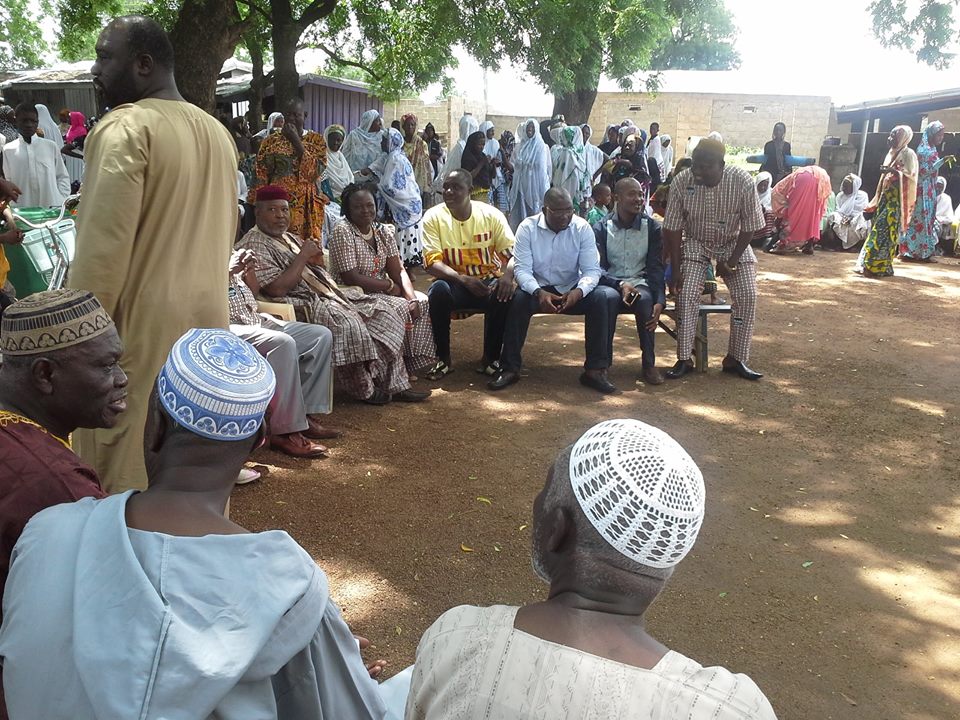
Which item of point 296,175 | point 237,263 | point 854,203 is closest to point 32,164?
point 296,175

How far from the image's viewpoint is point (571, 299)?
5855mm

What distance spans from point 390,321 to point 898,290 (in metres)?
7.16

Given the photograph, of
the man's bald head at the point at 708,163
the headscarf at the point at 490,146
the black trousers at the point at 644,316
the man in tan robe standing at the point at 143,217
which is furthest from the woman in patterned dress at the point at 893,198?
the man in tan robe standing at the point at 143,217

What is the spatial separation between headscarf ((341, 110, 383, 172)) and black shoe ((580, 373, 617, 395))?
652cm

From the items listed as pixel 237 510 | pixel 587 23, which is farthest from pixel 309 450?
pixel 587 23

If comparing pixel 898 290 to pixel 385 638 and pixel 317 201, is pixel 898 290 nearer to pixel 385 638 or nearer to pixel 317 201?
pixel 317 201

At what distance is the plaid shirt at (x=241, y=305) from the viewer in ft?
14.6

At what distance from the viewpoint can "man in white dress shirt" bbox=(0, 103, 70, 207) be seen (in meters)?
8.01

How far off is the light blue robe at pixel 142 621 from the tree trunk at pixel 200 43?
27.7 feet

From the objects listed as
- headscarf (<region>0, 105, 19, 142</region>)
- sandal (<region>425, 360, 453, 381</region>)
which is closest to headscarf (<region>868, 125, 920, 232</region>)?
sandal (<region>425, 360, 453, 381</region>)

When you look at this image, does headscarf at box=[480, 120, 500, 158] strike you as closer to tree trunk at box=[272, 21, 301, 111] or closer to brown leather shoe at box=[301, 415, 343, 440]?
tree trunk at box=[272, 21, 301, 111]

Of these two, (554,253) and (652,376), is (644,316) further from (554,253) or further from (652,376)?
(554,253)

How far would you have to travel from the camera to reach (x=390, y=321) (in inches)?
211

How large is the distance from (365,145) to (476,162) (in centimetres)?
155
